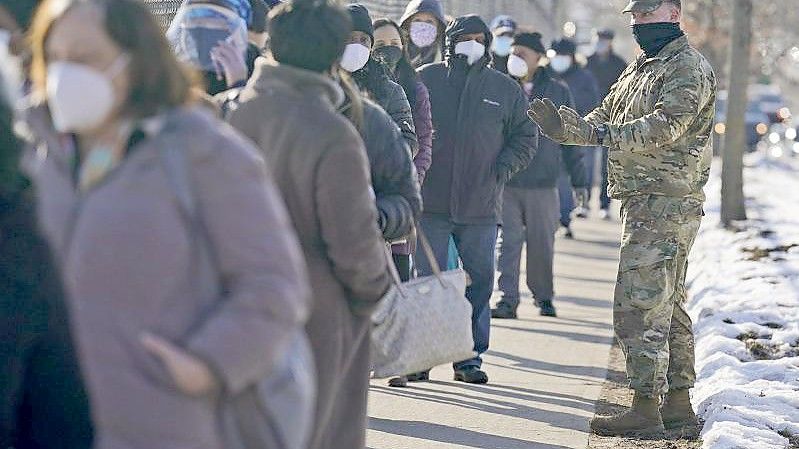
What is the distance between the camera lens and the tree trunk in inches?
681

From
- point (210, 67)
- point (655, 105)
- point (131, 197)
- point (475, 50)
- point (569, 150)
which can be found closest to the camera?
point (131, 197)

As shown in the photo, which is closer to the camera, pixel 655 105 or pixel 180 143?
pixel 180 143

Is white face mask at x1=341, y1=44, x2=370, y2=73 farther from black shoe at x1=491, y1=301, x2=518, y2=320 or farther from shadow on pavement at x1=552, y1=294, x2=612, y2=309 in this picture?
shadow on pavement at x1=552, y1=294, x2=612, y2=309

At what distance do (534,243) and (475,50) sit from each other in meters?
2.78

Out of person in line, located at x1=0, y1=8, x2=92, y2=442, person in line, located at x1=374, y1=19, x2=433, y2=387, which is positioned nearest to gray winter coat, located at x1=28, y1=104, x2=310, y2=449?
person in line, located at x1=0, y1=8, x2=92, y2=442

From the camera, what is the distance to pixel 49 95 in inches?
130

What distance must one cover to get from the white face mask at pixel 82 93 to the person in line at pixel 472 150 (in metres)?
5.62

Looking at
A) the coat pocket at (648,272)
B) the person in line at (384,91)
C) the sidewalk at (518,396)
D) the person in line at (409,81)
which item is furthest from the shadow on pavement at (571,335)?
the coat pocket at (648,272)

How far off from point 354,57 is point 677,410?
82.3 inches

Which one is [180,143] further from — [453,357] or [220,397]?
[453,357]

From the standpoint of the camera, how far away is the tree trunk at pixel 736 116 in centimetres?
1730

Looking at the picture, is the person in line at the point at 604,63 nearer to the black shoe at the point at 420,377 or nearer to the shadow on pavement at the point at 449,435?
the black shoe at the point at 420,377

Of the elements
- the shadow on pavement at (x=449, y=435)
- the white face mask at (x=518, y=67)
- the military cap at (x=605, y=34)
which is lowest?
the shadow on pavement at (x=449, y=435)

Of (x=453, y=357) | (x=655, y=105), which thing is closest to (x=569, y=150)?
(x=655, y=105)
